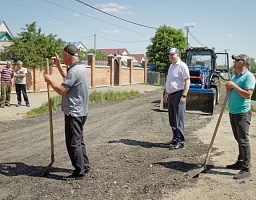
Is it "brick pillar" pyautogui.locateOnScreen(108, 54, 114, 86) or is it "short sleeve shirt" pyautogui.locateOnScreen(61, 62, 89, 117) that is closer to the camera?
"short sleeve shirt" pyautogui.locateOnScreen(61, 62, 89, 117)

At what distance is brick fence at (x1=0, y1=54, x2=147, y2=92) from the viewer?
17672mm

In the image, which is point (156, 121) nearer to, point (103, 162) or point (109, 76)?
point (103, 162)

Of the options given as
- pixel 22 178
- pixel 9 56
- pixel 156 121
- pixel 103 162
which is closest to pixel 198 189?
pixel 103 162

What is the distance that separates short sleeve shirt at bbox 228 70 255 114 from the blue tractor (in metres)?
6.54

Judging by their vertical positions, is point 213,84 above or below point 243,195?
above

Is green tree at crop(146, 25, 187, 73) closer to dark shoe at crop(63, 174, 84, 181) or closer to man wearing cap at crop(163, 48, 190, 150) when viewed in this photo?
man wearing cap at crop(163, 48, 190, 150)

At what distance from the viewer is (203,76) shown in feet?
43.0

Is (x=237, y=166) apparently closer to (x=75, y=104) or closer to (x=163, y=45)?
(x=75, y=104)

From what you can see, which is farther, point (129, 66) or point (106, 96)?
point (129, 66)

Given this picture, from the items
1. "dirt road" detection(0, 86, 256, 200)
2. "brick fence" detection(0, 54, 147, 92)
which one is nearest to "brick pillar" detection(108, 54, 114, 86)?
"brick fence" detection(0, 54, 147, 92)

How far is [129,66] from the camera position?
103ft

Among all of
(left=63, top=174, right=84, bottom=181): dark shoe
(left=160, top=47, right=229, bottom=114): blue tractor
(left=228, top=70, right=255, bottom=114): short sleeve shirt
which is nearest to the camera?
(left=63, top=174, right=84, bottom=181): dark shoe

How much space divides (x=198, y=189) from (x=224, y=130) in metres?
4.37

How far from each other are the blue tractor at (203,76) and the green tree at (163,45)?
21.1 m
